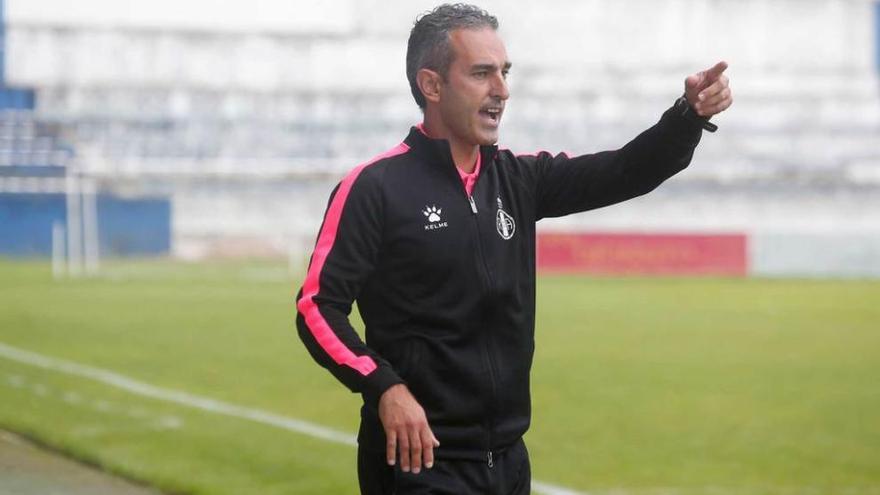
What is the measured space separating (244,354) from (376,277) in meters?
12.5

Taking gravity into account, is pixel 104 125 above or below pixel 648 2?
below

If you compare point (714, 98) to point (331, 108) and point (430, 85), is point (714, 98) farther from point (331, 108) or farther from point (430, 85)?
point (331, 108)

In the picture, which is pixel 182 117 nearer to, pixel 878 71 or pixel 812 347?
pixel 878 71

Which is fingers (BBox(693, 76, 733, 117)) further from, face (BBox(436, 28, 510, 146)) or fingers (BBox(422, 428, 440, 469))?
fingers (BBox(422, 428, 440, 469))

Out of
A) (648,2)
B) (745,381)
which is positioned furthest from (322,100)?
(745,381)

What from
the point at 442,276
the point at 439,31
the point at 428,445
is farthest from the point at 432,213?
the point at 428,445

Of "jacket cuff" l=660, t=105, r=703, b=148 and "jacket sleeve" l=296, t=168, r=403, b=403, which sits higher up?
"jacket cuff" l=660, t=105, r=703, b=148

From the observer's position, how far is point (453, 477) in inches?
146

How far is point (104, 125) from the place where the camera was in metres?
51.9

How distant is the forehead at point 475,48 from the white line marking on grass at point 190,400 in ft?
15.4

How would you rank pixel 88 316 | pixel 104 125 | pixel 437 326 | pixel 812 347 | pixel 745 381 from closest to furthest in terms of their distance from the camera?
pixel 437 326
pixel 745 381
pixel 812 347
pixel 88 316
pixel 104 125

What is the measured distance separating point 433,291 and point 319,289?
0.83 ft

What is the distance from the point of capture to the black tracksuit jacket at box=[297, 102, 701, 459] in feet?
11.9

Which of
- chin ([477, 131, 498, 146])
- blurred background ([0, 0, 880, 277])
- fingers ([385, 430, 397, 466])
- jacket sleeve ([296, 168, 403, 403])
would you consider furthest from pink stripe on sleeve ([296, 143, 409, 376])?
blurred background ([0, 0, 880, 277])
